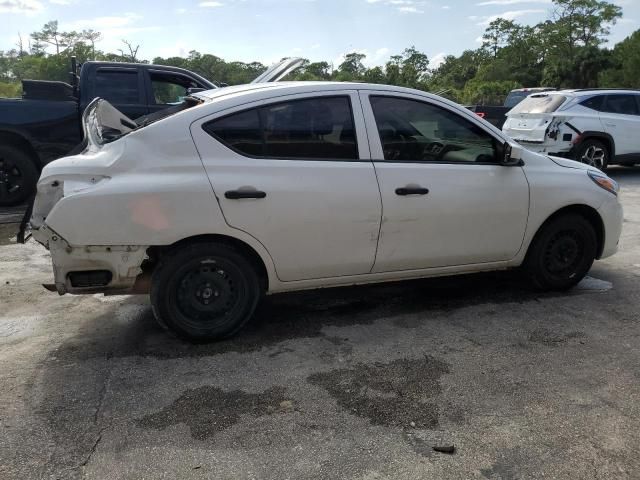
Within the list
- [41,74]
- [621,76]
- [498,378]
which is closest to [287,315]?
[498,378]

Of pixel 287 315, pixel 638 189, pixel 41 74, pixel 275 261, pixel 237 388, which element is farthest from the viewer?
pixel 41 74

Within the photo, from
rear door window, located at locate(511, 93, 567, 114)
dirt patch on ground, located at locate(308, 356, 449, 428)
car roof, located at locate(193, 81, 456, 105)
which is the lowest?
dirt patch on ground, located at locate(308, 356, 449, 428)

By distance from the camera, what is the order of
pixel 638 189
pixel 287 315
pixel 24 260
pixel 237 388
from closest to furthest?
pixel 237 388 < pixel 287 315 < pixel 24 260 < pixel 638 189

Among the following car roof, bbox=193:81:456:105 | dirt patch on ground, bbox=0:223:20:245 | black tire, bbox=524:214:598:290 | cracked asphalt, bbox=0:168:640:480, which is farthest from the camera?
dirt patch on ground, bbox=0:223:20:245

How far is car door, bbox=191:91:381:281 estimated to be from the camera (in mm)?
3547

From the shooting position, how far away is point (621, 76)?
42.8 m

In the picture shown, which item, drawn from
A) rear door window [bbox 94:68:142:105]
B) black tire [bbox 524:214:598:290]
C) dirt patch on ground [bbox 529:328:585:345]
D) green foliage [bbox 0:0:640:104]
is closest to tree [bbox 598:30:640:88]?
green foliage [bbox 0:0:640:104]

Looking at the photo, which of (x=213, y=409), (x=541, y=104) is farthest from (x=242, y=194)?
(x=541, y=104)

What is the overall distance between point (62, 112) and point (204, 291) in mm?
5632

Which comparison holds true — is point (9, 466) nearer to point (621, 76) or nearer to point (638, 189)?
point (638, 189)

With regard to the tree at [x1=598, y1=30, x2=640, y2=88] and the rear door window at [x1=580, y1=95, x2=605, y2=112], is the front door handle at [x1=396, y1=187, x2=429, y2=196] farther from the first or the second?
the tree at [x1=598, y1=30, x2=640, y2=88]

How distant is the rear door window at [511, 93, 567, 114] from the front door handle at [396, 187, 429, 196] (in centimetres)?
783

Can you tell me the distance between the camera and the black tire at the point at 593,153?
10.6 meters

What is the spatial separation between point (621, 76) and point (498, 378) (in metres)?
47.5
